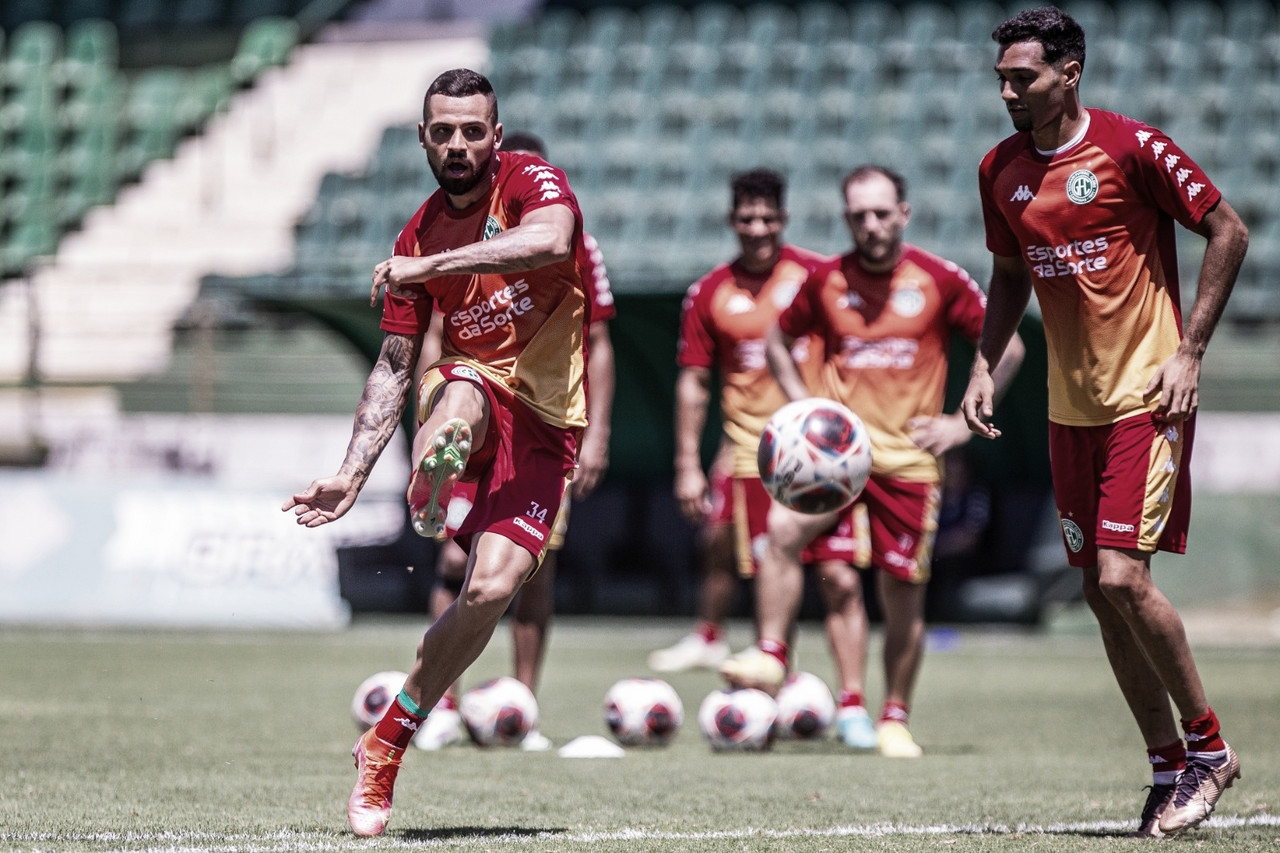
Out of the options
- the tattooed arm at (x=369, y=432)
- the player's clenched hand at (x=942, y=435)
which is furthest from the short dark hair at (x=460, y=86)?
the player's clenched hand at (x=942, y=435)

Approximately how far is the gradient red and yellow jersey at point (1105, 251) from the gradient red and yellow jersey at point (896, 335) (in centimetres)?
270

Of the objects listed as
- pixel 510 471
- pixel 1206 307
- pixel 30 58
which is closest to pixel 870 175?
pixel 1206 307

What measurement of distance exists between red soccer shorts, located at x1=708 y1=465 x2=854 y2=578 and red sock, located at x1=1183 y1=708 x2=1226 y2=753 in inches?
121

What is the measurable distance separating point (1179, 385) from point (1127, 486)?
326 millimetres

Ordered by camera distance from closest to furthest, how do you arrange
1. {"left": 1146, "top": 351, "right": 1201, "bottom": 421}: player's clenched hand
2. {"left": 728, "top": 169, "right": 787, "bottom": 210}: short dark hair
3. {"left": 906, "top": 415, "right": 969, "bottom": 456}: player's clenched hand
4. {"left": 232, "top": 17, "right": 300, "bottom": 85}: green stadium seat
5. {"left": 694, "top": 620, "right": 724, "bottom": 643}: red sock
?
{"left": 1146, "top": 351, "right": 1201, "bottom": 421}: player's clenched hand → {"left": 906, "top": 415, "right": 969, "bottom": 456}: player's clenched hand → {"left": 728, "top": 169, "right": 787, "bottom": 210}: short dark hair → {"left": 694, "top": 620, "right": 724, "bottom": 643}: red sock → {"left": 232, "top": 17, "right": 300, "bottom": 85}: green stadium seat

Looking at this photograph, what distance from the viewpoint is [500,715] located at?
7.50 metres

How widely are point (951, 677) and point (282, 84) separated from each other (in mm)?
16346

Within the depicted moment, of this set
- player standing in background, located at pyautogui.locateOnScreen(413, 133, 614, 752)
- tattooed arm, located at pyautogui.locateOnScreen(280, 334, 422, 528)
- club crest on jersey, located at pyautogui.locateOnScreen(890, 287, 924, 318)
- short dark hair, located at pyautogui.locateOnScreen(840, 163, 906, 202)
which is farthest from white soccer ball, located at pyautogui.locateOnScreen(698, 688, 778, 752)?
tattooed arm, located at pyautogui.locateOnScreen(280, 334, 422, 528)

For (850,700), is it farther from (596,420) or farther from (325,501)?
(325,501)

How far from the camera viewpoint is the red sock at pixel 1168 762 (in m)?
5.36

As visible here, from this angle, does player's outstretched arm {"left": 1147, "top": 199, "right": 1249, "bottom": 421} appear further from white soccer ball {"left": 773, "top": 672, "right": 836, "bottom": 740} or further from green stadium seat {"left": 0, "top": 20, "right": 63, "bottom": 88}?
green stadium seat {"left": 0, "top": 20, "right": 63, "bottom": 88}

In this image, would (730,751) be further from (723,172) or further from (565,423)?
(723,172)

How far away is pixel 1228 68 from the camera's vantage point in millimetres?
20516

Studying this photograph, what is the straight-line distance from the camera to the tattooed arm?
4992mm
